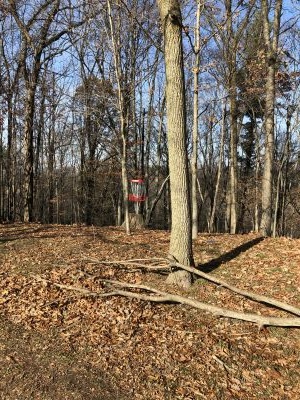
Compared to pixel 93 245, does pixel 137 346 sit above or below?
below

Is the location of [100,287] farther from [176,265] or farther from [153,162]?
[153,162]

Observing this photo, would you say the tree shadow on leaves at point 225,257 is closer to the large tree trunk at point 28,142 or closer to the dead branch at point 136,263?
the dead branch at point 136,263

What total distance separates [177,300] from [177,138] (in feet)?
9.60

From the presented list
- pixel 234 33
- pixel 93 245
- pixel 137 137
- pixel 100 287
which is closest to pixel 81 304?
pixel 100 287

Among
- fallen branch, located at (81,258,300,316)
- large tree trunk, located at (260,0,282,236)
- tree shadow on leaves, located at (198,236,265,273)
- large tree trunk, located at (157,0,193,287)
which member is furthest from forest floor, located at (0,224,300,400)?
large tree trunk, located at (260,0,282,236)

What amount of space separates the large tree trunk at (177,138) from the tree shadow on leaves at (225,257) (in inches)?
33.4

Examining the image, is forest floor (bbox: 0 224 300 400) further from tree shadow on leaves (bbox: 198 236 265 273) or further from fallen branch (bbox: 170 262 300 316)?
fallen branch (bbox: 170 262 300 316)

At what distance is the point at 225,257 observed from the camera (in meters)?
8.84

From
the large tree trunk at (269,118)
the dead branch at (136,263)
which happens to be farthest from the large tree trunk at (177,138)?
the large tree trunk at (269,118)

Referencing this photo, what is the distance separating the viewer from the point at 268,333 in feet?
19.8

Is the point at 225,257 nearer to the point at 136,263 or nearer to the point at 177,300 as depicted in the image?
the point at 136,263

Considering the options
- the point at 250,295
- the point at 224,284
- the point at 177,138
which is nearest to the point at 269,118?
the point at 177,138

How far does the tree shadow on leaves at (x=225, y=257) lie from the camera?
26.7 feet

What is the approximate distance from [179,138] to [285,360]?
409 centimetres
